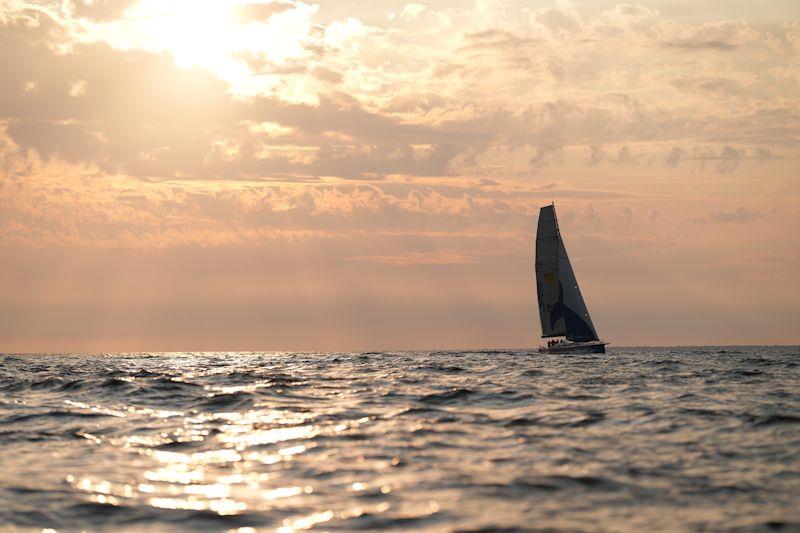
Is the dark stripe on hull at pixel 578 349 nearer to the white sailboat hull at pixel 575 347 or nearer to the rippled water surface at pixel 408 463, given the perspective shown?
the white sailboat hull at pixel 575 347

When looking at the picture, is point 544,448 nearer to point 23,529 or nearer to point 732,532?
point 732,532

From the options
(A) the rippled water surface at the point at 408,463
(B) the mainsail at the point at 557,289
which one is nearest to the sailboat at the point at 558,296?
(B) the mainsail at the point at 557,289

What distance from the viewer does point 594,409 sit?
25188mm

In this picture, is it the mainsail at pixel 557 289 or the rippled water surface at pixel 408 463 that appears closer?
the rippled water surface at pixel 408 463

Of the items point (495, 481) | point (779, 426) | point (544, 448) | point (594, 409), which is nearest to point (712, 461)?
point (544, 448)

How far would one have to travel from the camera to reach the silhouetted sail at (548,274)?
10225cm

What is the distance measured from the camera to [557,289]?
10500 cm

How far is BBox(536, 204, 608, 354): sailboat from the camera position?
103m

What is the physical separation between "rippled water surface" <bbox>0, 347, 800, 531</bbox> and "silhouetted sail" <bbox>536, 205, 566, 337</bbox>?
72849 mm

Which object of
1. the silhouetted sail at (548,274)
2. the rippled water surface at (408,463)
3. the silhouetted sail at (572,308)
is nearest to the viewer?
the rippled water surface at (408,463)

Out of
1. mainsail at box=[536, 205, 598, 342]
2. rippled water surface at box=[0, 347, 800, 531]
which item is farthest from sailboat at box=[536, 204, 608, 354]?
rippled water surface at box=[0, 347, 800, 531]

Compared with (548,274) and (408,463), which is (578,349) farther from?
(408,463)

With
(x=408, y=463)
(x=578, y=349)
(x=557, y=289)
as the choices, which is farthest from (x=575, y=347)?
(x=408, y=463)

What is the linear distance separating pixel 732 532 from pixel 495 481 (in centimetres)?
419
